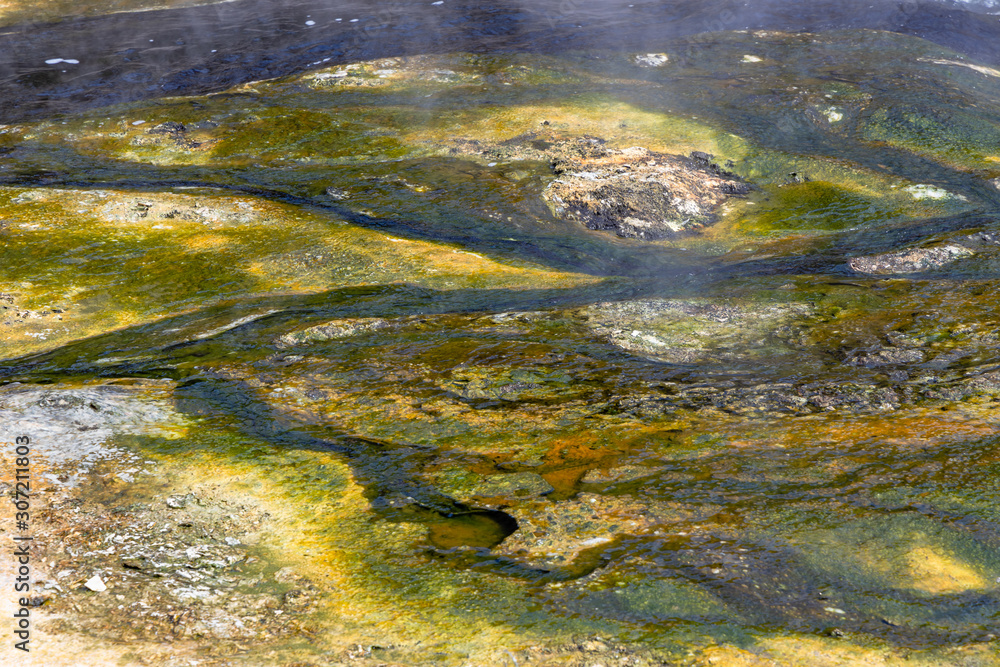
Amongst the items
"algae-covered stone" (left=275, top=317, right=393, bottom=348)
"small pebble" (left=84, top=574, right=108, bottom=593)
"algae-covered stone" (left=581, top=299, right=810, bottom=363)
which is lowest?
"algae-covered stone" (left=275, top=317, right=393, bottom=348)

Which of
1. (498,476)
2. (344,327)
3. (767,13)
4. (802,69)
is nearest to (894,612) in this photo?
(498,476)

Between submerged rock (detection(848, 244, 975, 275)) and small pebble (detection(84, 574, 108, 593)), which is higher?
submerged rock (detection(848, 244, 975, 275))

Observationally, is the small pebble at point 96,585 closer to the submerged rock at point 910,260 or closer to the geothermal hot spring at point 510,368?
the geothermal hot spring at point 510,368

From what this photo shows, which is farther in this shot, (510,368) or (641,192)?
(641,192)

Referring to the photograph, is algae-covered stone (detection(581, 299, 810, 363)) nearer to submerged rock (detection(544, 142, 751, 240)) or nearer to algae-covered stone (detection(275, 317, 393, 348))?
algae-covered stone (detection(275, 317, 393, 348))

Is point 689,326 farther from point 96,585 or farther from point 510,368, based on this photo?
point 96,585

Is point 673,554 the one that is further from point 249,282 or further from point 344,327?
point 249,282

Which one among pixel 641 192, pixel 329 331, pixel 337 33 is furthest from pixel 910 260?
pixel 337 33

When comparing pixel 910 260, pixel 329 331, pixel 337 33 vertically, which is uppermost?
pixel 337 33

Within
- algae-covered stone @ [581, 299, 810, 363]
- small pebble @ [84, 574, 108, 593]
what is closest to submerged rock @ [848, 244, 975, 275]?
algae-covered stone @ [581, 299, 810, 363]
